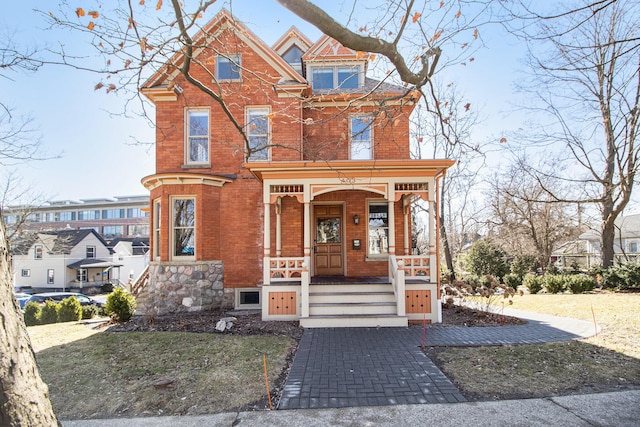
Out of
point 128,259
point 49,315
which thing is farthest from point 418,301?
point 128,259

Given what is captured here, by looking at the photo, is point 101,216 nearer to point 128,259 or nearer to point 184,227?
point 128,259

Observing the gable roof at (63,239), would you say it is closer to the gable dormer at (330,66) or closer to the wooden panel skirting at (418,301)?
the gable dormer at (330,66)

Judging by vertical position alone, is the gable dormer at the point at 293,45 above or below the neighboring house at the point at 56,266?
above

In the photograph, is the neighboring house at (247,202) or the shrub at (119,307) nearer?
the shrub at (119,307)

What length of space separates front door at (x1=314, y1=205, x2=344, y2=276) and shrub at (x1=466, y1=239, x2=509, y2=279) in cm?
1293

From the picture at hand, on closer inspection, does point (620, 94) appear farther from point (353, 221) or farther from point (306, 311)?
point (306, 311)

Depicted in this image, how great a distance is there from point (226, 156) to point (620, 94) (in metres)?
18.6

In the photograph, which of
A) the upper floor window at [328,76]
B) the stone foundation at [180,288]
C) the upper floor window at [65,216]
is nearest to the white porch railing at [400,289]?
the stone foundation at [180,288]

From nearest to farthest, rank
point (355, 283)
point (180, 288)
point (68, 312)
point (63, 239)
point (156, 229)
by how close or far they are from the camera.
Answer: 1. point (355, 283)
2. point (180, 288)
3. point (156, 229)
4. point (68, 312)
5. point (63, 239)

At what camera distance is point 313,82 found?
43.4 feet

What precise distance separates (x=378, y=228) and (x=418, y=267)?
2.92m

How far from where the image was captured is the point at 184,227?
36.0ft

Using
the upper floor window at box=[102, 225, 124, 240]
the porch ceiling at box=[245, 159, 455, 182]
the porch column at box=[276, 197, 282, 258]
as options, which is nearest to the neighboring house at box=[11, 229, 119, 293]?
the upper floor window at box=[102, 225, 124, 240]

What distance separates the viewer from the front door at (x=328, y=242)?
11.9 metres
